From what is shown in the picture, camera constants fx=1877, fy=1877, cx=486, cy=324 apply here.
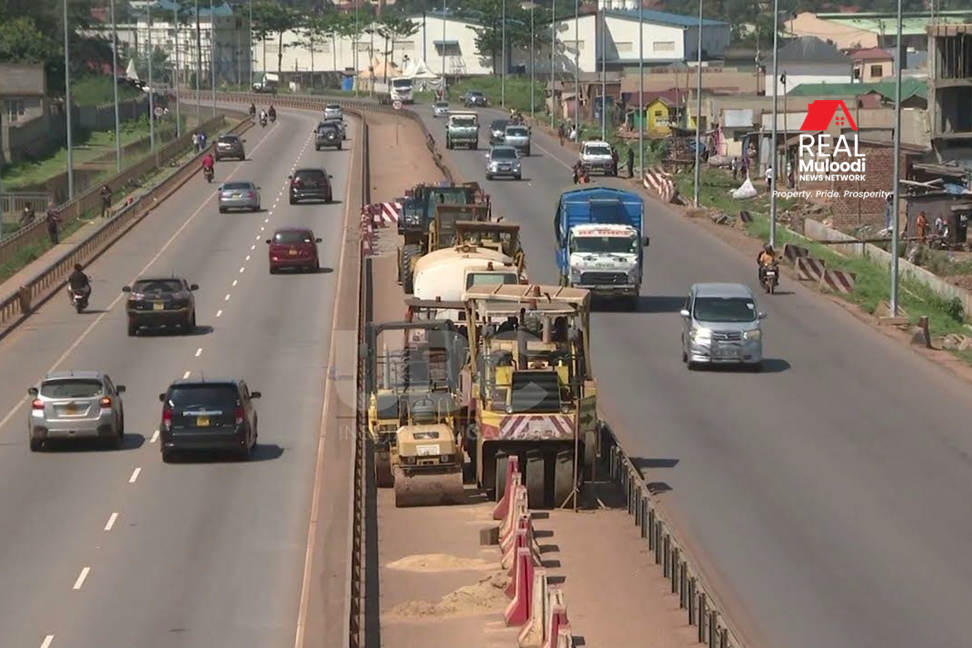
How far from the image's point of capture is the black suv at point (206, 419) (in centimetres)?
3331

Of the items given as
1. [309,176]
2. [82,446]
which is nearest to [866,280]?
[309,176]

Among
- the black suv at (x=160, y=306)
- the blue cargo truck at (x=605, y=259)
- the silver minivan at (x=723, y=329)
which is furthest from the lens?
the blue cargo truck at (x=605, y=259)

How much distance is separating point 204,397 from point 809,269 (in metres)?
29.9

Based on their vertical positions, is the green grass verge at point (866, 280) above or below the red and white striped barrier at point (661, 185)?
below

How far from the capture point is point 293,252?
201 ft

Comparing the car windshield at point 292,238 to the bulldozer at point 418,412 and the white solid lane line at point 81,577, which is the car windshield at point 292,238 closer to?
the bulldozer at point 418,412

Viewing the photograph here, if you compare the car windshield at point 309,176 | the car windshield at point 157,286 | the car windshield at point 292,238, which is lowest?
the car windshield at point 157,286

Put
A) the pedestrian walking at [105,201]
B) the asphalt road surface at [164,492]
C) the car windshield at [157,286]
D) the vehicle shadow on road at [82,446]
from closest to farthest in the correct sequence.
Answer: the asphalt road surface at [164,492], the vehicle shadow on road at [82,446], the car windshield at [157,286], the pedestrian walking at [105,201]

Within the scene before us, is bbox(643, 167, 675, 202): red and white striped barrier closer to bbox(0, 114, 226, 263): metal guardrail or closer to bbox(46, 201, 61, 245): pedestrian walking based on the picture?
bbox(0, 114, 226, 263): metal guardrail

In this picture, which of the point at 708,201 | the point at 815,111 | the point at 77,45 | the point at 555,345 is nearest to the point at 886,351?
the point at 555,345

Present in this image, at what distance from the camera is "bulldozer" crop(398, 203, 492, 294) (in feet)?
171

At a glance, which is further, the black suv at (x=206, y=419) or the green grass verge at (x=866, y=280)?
the green grass verge at (x=866, y=280)

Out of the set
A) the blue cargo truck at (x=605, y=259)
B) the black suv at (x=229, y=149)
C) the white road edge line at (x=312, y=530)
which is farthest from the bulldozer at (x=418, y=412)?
the black suv at (x=229, y=149)

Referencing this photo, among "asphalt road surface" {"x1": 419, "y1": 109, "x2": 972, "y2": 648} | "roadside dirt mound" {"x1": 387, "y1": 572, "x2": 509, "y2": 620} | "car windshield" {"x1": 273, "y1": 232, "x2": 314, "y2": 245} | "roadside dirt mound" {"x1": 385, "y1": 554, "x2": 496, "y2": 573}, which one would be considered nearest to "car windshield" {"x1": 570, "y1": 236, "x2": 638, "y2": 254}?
"asphalt road surface" {"x1": 419, "y1": 109, "x2": 972, "y2": 648}
